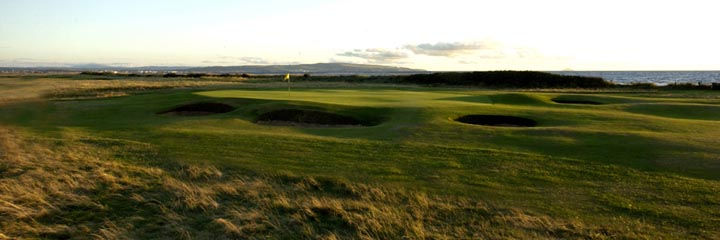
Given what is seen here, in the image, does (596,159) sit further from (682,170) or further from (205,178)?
(205,178)

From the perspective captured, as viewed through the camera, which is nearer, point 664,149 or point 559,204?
point 559,204

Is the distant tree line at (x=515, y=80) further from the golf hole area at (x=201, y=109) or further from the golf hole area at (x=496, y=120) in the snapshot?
the golf hole area at (x=201, y=109)

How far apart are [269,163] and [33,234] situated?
19.0 ft

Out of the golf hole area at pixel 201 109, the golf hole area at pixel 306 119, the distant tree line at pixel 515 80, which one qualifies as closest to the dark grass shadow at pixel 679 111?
the golf hole area at pixel 306 119

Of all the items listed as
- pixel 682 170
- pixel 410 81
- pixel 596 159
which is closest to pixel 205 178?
pixel 596 159

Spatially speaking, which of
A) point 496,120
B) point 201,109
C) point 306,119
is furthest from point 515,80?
point 306,119

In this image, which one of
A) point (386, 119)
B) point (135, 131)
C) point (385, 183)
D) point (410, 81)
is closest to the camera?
point (385, 183)

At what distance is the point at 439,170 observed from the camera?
12.1m

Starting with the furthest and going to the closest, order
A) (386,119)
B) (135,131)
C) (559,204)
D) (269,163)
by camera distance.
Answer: (386,119) < (135,131) < (269,163) < (559,204)

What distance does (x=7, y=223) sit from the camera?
847cm

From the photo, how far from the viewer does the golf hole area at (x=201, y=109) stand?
27109mm

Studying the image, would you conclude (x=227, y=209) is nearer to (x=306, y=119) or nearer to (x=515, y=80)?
(x=306, y=119)

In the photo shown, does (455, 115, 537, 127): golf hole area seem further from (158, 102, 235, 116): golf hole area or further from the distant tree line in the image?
the distant tree line

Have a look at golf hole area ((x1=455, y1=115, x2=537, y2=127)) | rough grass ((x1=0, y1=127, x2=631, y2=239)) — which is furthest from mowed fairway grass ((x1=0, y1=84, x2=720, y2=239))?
golf hole area ((x1=455, y1=115, x2=537, y2=127))
